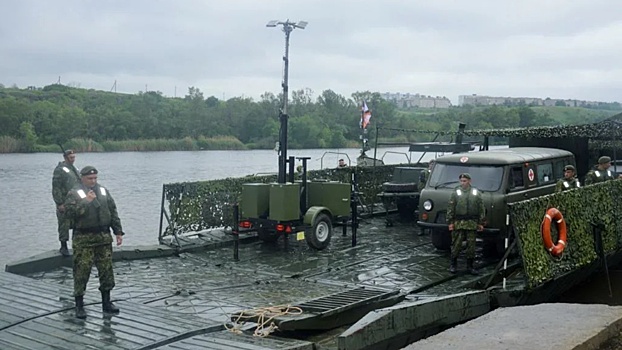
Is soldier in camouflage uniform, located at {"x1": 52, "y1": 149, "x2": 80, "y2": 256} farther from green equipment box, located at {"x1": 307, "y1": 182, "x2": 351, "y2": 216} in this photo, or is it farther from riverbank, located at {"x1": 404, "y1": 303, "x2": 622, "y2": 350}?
riverbank, located at {"x1": 404, "y1": 303, "x2": 622, "y2": 350}

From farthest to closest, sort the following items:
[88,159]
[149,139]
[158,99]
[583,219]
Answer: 1. [158,99]
2. [88,159]
3. [149,139]
4. [583,219]

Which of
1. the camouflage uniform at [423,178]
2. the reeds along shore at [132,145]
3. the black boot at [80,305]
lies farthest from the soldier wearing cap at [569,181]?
the reeds along shore at [132,145]

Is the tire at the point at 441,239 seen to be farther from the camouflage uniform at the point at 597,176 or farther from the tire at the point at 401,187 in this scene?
the tire at the point at 401,187

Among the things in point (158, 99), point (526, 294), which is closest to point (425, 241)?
point (526, 294)

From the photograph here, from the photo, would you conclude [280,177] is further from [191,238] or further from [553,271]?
[553,271]

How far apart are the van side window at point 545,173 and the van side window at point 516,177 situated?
0.68 m

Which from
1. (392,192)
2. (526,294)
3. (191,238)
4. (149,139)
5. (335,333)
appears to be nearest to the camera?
(335,333)

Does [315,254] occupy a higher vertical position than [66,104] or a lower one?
lower

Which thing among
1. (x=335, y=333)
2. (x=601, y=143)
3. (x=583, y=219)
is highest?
(x=601, y=143)

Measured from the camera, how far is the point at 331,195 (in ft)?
41.0

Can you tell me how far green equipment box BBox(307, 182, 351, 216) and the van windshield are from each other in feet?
4.78

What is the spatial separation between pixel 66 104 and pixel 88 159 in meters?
5.08

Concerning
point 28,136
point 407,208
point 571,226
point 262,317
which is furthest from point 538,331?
point 28,136

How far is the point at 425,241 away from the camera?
1350 cm
